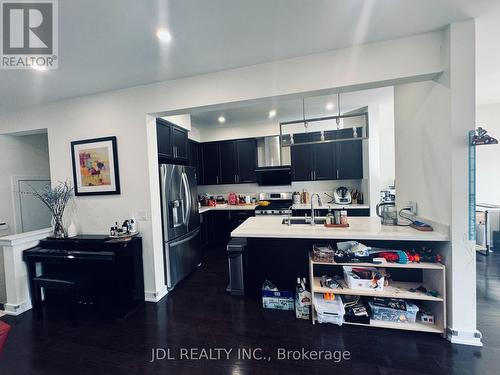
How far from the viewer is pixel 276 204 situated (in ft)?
15.4

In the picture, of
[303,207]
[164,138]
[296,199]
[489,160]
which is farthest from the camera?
[296,199]

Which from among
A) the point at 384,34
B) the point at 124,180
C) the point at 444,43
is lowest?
the point at 124,180

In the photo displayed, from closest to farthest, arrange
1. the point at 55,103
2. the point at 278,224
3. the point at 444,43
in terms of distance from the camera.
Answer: the point at 444,43 < the point at 278,224 < the point at 55,103

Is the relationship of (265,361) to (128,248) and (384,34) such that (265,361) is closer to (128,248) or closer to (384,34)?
(128,248)

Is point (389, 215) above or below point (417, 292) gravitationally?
above

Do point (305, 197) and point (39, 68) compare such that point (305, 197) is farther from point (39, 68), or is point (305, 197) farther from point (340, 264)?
point (39, 68)

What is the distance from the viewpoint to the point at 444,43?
1829mm

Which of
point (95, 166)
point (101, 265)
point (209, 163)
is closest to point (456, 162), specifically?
point (101, 265)

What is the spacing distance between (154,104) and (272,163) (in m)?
2.77

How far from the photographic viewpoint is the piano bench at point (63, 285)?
2.23 m

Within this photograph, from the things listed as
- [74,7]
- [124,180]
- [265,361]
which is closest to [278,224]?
[265,361]

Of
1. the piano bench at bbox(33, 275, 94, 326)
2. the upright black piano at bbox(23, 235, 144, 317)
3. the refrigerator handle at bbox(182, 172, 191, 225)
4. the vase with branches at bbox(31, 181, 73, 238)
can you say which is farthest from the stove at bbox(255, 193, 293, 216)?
the vase with branches at bbox(31, 181, 73, 238)

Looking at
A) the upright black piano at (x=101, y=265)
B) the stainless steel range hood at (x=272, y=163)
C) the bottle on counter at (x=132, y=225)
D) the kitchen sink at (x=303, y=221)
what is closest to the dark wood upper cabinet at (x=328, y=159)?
the stainless steel range hood at (x=272, y=163)

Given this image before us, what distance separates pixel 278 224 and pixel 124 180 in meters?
2.05
